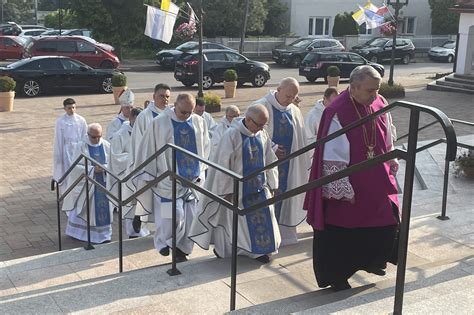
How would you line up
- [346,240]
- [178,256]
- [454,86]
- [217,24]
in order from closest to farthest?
[346,240] → [178,256] → [454,86] → [217,24]

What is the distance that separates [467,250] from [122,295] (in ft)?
10.4

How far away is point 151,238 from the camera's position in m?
7.43

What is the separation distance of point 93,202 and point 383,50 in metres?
29.7

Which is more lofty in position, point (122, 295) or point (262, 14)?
point (262, 14)

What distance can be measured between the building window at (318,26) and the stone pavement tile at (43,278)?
128ft

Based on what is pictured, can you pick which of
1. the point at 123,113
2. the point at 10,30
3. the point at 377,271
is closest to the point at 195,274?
the point at 377,271

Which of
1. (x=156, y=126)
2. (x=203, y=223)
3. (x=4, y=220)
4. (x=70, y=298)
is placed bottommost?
(x=4, y=220)

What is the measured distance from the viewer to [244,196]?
5.69m

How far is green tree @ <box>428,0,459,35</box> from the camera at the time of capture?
4406 centimetres

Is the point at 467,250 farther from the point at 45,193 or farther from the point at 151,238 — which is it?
the point at 45,193

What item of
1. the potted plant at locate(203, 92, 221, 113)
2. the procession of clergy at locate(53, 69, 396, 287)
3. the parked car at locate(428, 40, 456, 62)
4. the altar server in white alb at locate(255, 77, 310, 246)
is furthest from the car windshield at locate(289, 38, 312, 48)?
the altar server in white alb at locate(255, 77, 310, 246)

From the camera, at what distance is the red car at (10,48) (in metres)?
29.0

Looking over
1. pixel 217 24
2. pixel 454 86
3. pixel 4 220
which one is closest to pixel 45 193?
pixel 4 220

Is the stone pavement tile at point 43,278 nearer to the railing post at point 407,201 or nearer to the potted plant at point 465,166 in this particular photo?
the railing post at point 407,201
